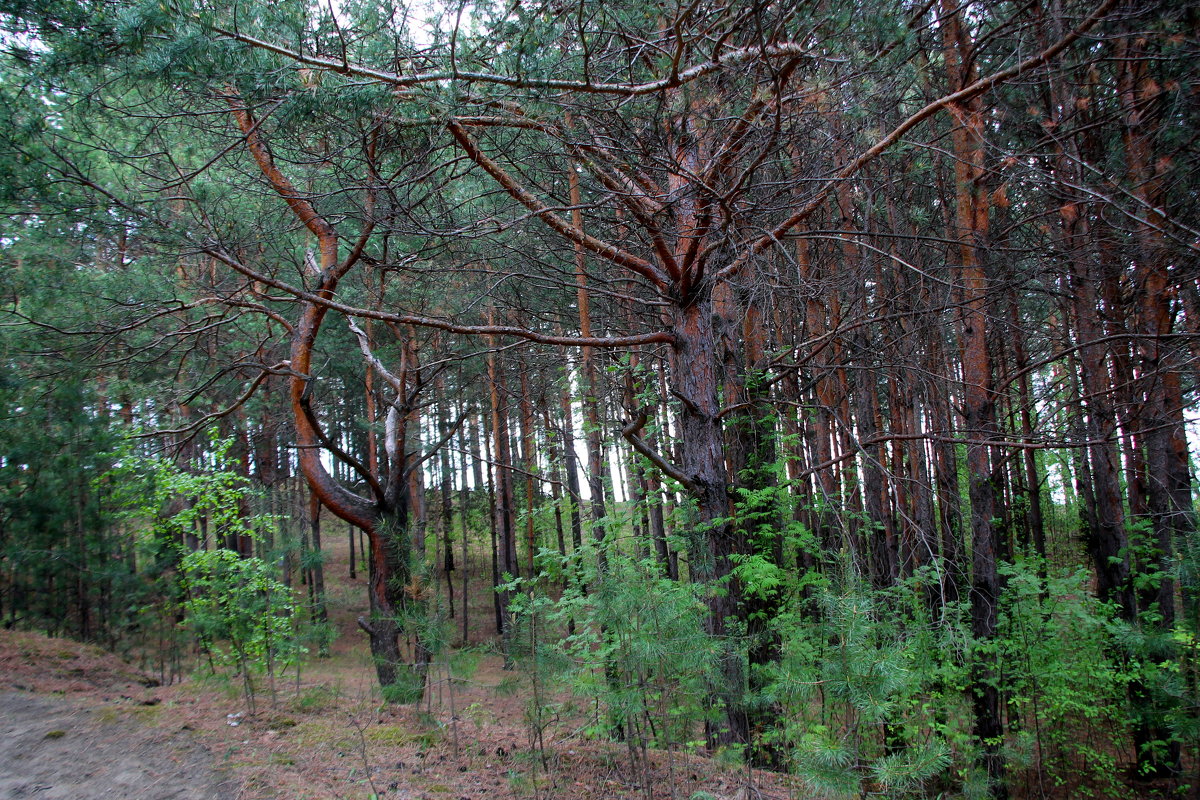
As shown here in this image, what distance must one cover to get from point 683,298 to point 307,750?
456 cm

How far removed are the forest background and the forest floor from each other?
318 millimetres

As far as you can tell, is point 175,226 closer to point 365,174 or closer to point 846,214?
point 365,174

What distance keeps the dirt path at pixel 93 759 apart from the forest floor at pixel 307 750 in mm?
12

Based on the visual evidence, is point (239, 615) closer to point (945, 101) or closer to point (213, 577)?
point (213, 577)

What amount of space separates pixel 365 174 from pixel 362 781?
4348mm

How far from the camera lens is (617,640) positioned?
433 cm

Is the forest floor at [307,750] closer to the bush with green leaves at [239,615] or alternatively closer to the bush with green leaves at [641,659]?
the bush with green leaves at [641,659]

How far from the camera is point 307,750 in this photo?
17.1 ft

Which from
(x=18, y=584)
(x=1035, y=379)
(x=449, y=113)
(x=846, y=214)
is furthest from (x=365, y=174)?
(x=1035, y=379)

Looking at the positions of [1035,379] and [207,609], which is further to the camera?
[1035,379]

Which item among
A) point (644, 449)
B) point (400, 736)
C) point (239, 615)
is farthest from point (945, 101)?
point (239, 615)

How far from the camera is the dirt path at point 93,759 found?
421cm

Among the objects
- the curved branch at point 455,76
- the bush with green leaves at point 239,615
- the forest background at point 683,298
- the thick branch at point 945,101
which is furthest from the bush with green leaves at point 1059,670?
the bush with green leaves at point 239,615

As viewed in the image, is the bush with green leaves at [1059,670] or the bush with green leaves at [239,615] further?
the bush with green leaves at [1059,670]
